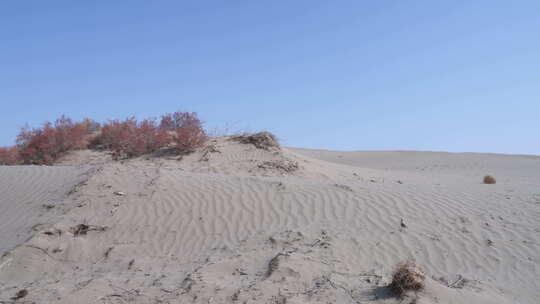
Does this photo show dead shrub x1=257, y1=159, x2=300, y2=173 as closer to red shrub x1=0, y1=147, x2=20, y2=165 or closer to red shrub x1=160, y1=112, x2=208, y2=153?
red shrub x1=160, y1=112, x2=208, y2=153

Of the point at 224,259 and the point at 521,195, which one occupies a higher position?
the point at 521,195

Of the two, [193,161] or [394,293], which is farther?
[193,161]

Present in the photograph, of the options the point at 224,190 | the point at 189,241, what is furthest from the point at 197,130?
the point at 189,241

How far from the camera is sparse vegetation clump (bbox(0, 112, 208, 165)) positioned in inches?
492

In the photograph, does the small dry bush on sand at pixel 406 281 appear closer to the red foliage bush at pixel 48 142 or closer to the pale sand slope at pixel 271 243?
the pale sand slope at pixel 271 243

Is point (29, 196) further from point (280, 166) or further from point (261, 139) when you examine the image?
point (261, 139)

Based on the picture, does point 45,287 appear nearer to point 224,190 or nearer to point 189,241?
point 189,241

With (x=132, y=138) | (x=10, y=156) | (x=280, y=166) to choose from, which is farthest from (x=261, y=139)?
(x=10, y=156)

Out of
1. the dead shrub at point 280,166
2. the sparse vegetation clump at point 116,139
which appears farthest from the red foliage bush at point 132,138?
the dead shrub at point 280,166

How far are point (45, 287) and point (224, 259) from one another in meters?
2.10

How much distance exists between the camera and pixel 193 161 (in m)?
11.7

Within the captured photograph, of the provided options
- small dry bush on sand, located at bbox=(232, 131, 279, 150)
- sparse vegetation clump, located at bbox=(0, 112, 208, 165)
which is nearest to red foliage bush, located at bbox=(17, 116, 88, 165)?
sparse vegetation clump, located at bbox=(0, 112, 208, 165)

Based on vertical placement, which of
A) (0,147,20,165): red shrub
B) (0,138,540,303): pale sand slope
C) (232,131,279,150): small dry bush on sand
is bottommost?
(0,138,540,303): pale sand slope

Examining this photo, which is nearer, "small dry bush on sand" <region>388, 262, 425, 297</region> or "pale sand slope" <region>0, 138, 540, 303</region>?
"small dry bush on sand" <region>388, 262, 425, 297</region>
